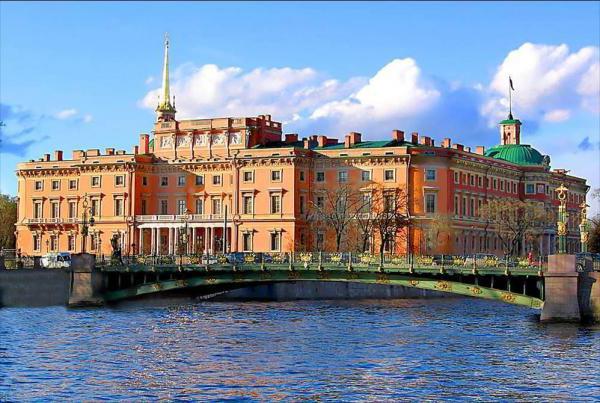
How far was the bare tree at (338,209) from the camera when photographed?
124938mm

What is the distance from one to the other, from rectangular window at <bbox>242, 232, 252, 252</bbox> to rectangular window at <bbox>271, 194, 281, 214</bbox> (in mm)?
3523

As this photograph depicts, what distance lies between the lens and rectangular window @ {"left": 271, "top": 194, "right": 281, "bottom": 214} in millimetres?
131375

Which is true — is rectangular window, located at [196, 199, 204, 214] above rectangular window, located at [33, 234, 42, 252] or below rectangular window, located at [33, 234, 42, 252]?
above

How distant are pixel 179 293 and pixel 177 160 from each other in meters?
49.2

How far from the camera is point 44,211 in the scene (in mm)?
144375

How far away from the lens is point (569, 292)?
6788 centimetres

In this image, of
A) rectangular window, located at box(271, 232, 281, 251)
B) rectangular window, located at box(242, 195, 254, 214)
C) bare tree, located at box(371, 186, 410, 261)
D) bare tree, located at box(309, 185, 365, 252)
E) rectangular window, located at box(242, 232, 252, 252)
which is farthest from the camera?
rectangular window, located at box(242, 195, 254, 214)

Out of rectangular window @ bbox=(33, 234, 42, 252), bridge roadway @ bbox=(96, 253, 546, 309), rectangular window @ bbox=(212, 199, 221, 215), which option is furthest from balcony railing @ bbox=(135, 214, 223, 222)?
bridge roadway @ bbox=(96, 253, 546, 309)

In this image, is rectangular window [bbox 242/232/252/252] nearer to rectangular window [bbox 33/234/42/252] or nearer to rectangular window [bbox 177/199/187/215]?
rectangular window [bbox 177/199/187/215]

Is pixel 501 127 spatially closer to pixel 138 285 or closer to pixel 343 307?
pixel 343 307

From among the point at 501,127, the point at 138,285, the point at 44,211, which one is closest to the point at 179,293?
the point at 138,285

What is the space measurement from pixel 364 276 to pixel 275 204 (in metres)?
58.3

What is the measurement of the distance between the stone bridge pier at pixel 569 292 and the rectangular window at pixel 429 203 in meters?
60.3

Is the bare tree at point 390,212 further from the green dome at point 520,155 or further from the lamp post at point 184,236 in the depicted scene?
the green dome at point 520,155
